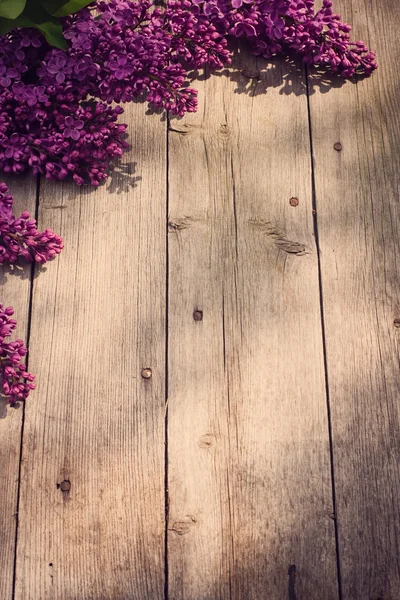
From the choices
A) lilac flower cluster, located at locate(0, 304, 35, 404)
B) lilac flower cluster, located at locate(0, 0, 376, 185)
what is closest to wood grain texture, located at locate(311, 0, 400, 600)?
lilac flower cluster, located at locate(0, 0, 376, 185)

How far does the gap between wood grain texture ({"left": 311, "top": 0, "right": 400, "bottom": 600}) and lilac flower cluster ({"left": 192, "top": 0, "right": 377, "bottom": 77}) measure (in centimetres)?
7

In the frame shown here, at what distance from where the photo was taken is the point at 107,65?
1.59 m

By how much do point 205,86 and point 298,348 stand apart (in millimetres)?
772

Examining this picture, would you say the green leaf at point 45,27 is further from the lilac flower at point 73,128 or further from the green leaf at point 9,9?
the lilac flower at point 73,128

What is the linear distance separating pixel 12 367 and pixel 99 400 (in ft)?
0.69

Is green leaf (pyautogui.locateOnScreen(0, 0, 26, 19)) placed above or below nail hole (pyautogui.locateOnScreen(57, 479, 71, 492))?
→ above

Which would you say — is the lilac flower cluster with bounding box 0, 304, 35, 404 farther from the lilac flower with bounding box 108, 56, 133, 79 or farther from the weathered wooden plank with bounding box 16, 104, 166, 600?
the lilac flower with bounding box 108, 56, 133, 79

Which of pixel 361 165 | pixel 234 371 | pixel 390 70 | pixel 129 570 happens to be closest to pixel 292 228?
pixel 361 165

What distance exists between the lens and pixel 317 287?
5.05 ft

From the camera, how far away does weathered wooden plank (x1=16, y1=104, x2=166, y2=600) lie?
134cm

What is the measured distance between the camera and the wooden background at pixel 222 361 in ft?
4.41

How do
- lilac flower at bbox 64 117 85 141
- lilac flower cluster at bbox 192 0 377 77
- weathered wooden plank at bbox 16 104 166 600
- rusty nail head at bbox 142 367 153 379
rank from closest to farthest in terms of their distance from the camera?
weathered wooden plank at bbox 16 104 166 600
rusty nail head at bbox 142 367 153 379
lilac flower at bbox 64 117 85 141
lilac flower cluster at bbox 192 0 377 77

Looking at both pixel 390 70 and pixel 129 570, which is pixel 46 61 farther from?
pixel 129 570

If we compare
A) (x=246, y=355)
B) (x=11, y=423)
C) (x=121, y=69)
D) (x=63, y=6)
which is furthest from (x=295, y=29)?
(x=11, y=423)
